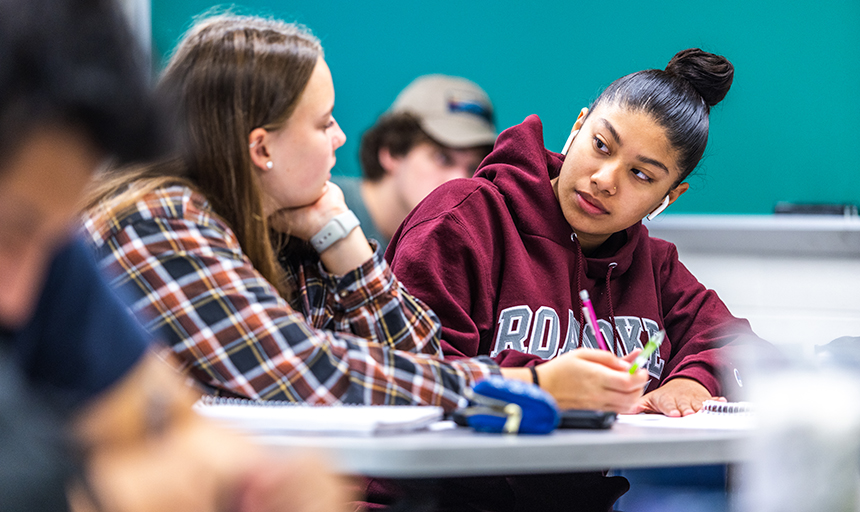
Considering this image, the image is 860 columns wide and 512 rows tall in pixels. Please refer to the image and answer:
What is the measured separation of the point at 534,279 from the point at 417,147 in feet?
4.32

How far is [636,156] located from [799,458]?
87cm

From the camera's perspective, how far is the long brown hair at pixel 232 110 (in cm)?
103

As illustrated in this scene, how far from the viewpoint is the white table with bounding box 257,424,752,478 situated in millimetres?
596

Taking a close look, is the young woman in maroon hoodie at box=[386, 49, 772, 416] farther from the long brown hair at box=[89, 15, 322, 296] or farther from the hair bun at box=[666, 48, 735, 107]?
the long brown hair at box=[89, 15, 322, 296]

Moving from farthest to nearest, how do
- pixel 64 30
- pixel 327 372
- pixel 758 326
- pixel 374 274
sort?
pixel 758 326 < pixel 374 274 < pixel 327 372 < pixel 64 30

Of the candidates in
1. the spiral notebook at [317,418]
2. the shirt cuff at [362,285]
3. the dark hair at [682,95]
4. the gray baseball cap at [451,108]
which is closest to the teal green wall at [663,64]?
the gray baseball cap at [451,108]

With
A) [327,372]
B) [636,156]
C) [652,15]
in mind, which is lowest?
[327,372]

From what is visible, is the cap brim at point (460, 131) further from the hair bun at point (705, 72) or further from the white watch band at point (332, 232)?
the white watch band at point (332, 232)

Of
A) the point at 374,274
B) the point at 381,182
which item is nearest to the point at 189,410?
the point at 374,274

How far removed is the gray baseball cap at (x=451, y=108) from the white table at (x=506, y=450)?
183 cm

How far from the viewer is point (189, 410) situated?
1.87 feet

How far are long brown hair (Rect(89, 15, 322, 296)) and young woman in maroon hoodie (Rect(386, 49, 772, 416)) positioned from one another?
0.37 m

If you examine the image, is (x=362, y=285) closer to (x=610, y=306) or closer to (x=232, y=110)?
(x=232, y=110)

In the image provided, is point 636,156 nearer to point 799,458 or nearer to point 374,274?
point 374,274
